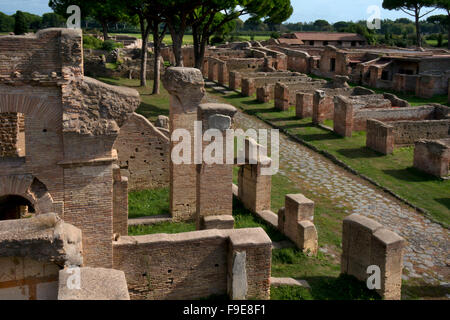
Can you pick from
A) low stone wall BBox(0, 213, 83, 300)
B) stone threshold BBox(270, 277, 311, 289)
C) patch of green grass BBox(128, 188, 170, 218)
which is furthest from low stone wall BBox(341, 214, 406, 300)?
low stone wall BBox(0, 213, 83, 300)

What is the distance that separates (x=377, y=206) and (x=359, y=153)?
4.97 metres

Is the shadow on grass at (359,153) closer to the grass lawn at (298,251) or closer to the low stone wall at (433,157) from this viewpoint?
the grass lawn at (298,251)

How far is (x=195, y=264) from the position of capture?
26.8 feet

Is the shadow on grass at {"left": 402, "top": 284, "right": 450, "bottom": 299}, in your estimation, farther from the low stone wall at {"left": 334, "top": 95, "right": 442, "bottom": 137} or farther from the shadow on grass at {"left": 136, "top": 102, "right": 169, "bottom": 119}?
the shadow on grass at {"left": 136, "top": 102, "right": 169, "bottom": 119}

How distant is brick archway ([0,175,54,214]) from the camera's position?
7.25 meters

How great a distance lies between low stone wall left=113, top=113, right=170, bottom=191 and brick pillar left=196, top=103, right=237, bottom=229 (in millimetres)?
3567

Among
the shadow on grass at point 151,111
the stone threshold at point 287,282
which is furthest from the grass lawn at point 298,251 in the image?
the shadow on grass at point 151,111

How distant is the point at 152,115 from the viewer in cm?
2236

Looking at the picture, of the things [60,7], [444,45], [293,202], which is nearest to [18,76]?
[293,202]

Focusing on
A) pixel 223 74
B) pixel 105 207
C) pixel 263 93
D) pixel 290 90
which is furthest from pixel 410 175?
pixel 223 74

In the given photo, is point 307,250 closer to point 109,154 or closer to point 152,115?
point 109,154

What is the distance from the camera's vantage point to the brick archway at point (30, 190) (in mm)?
7247

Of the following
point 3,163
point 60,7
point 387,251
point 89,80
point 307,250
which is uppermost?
point 60,7

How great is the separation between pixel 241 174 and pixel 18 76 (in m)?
7.07
